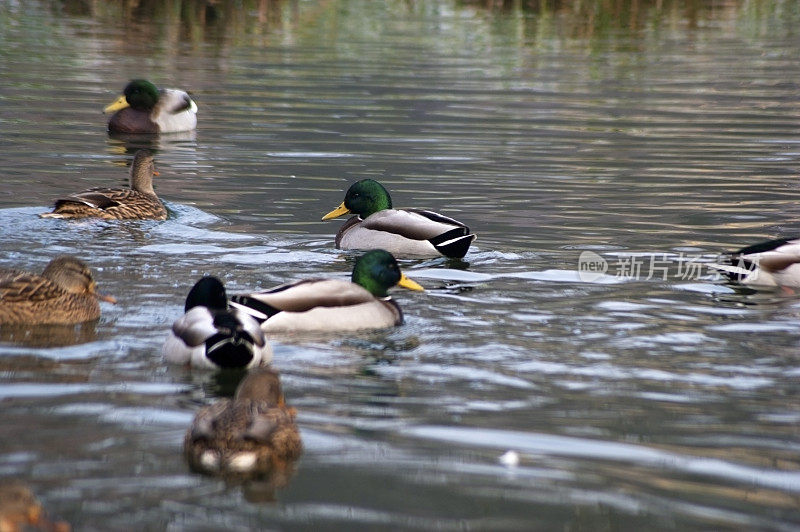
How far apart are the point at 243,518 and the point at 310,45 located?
23.7m

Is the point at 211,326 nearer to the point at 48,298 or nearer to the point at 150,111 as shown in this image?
the point at 48,298

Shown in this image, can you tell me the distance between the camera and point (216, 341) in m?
6.87

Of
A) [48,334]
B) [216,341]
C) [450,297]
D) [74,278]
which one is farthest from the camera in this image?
[450,297]

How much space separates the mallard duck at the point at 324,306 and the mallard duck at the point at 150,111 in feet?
33.2

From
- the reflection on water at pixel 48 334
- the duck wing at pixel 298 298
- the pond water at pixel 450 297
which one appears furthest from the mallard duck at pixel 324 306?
the reflection on water at pixel 48 334

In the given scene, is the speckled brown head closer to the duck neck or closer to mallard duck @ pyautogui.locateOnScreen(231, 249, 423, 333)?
mallard duck @ pyautogui.locateOnScreen(231, 249, 423, 333)

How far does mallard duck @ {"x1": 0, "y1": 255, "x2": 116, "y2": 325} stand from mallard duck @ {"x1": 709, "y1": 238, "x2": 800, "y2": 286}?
4.37 metres

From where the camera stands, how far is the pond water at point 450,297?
536cm

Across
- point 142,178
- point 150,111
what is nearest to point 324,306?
point 142,178

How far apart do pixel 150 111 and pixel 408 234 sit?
8.38 metres

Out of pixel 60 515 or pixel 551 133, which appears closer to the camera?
pixel 60 515

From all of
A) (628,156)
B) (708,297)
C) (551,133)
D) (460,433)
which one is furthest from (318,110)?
(460,433)

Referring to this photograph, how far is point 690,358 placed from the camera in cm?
748

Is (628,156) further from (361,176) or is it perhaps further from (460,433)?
(460,433)
